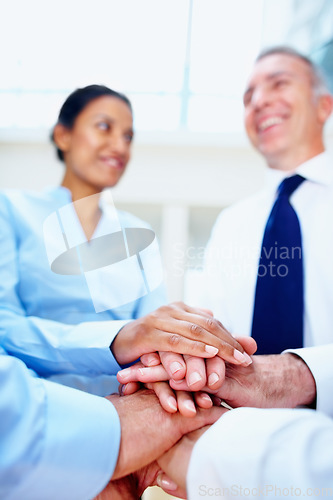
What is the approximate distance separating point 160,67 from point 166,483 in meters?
1.44

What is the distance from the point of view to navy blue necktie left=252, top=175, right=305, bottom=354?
3.19 ft

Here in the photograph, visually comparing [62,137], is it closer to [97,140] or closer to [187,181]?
[97,140]

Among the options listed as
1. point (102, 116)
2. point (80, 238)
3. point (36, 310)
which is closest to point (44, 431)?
point (36, 310)

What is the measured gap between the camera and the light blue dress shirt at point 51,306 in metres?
0.86

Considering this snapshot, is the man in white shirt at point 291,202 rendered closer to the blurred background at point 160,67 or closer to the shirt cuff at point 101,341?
the blurred background at point 160,67

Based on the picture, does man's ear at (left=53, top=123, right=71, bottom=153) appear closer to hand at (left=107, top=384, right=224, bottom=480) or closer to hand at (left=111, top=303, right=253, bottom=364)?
hand at (left=111, top=303, right=253, bottom=364)

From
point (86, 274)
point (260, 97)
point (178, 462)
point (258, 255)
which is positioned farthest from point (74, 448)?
point (260, 97)

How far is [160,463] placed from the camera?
0.59 meters

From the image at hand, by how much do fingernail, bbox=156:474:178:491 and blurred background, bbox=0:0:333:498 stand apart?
2.48 feet

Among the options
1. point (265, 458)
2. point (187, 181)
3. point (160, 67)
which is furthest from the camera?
point (187, 181)

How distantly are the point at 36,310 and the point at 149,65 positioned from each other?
1.08 meters

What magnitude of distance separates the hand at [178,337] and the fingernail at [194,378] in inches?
1.6

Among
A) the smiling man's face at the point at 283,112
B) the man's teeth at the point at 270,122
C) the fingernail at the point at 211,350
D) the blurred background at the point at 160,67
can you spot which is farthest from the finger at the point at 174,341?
the man's teeth at the point at 270,122

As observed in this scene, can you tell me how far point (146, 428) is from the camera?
1.90 ft
